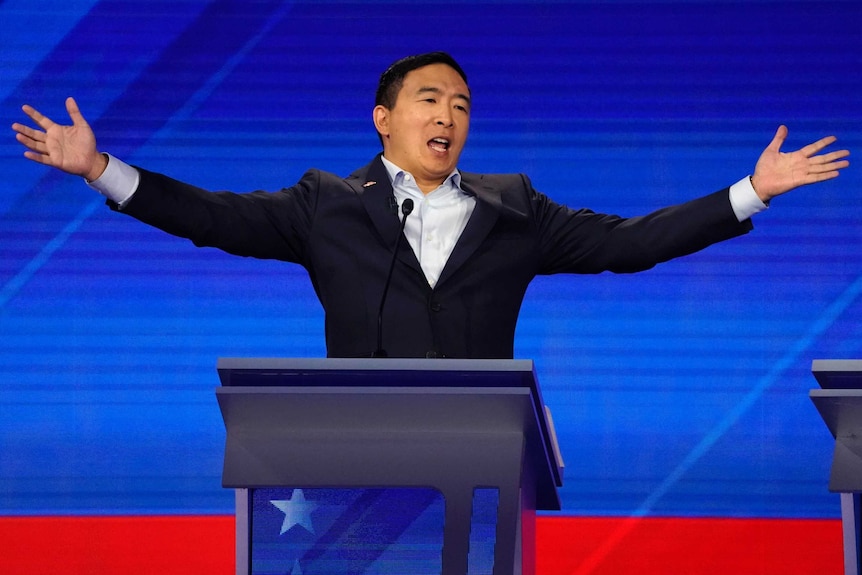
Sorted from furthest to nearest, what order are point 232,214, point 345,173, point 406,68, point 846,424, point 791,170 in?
point 345,173, point 406,68, point 232,214, point 791,170, point 846,424

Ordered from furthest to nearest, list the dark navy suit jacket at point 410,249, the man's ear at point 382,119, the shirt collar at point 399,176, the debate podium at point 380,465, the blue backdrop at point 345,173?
1. the blue backdrop at point 345,173
2. the man's ear at point 382,119
3. the shirt collar at point 399,176
4. the dark navy suit jacket at point 410,249
5. the debate podium at point 380,465

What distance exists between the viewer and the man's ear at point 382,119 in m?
3.02

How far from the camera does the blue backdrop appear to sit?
4172 mm

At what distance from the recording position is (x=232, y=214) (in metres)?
2.73

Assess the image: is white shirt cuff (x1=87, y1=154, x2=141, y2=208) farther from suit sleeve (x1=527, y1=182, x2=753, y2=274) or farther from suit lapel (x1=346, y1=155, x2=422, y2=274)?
suit sleeve (x1=527, y1=182, x2=753, y2=274)

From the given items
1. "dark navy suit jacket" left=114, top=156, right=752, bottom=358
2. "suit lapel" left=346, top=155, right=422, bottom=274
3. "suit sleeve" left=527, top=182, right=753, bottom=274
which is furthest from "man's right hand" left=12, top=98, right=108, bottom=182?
"suit sleeve" left=527, top=182, right=753, bottom=274

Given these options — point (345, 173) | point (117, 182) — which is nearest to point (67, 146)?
point (117, 182)

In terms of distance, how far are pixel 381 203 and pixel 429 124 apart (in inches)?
8.8

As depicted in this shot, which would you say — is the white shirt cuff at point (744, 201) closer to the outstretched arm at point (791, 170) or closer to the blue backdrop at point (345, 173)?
the outstretched arm at point (791, 170)

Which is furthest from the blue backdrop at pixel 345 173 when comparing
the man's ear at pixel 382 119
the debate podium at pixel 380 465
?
the debate podium at pixel 380 465

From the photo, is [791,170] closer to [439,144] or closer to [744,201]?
[744,201]

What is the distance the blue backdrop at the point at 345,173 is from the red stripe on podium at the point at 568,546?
0.15 meters

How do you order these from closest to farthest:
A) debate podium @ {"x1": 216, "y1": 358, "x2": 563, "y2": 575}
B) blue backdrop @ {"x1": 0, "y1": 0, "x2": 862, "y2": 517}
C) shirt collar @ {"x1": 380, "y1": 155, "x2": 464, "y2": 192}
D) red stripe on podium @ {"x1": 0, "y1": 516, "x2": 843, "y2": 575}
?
debate podium @ {"x1": 216, "y1": 358, "x2": 563, "y2": 575} < shirt collar @ {"x1": 380, "y1": 155, "x2": 464, "y2": 192} < red stripe on podium @ {"x1": 0, "y1": 516, "x2": 843, "y2": 575} < blue backdrop @ {"x1": 0, "y1": 0, "x2": 862, "y2": 517}

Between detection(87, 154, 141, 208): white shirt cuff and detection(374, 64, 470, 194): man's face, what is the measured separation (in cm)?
64
